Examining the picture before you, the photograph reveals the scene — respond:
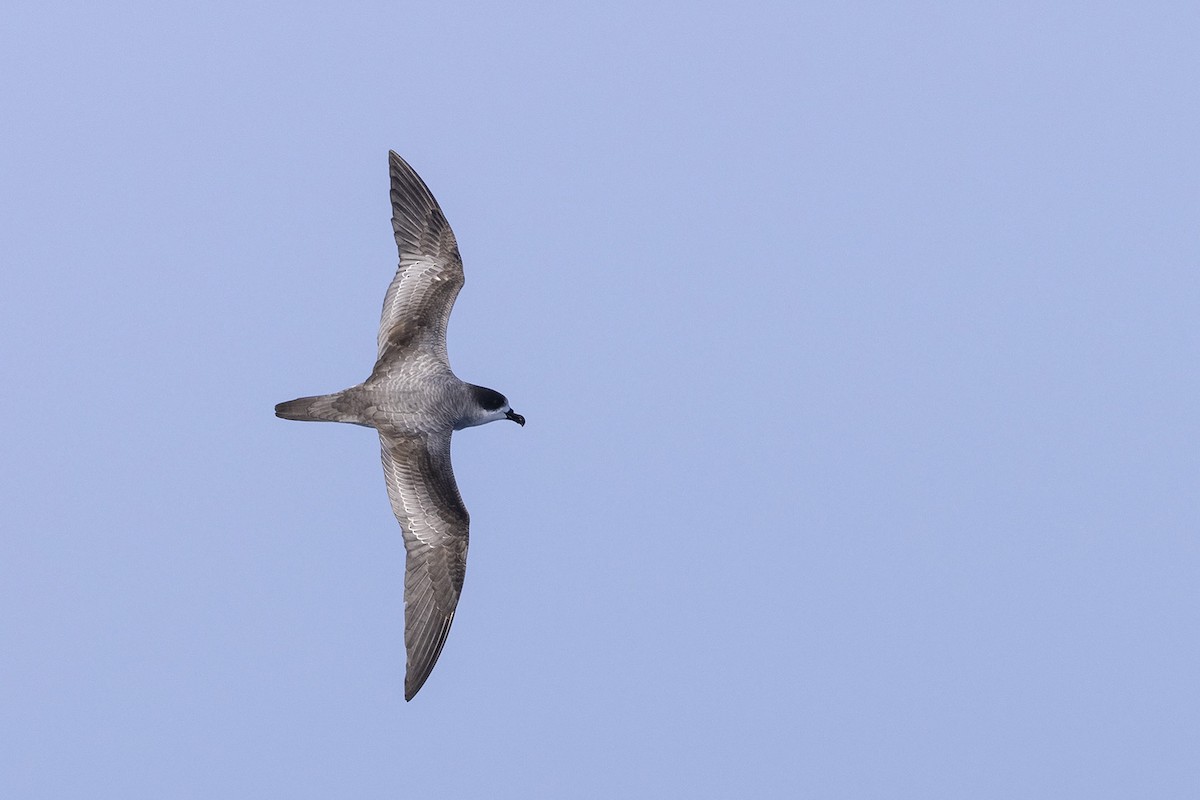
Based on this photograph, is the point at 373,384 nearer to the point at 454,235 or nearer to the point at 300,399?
the point at 300,399

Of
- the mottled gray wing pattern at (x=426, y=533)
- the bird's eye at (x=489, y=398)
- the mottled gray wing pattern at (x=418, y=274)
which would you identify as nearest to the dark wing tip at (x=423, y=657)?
the mottled gray wing pattern at (x=426, y=533)

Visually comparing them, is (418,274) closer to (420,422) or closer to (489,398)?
(489,398)

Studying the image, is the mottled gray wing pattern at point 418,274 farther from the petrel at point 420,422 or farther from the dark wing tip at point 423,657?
the dark wing tip at point 423,657

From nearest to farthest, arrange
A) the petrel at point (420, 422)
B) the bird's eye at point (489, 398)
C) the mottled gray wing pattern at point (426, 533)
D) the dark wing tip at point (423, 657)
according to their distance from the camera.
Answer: the dark wing tip at point (423, 657) → the mottled gray wing pattern at point (426, 533) → the petrel at point (420, 422) → the bird's eye at point (489, 398)

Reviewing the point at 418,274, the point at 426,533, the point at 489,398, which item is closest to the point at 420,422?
the point at 489,398

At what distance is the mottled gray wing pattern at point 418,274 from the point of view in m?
19.6

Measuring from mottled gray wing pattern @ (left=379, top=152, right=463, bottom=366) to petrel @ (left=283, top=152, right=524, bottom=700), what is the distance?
0.05ft

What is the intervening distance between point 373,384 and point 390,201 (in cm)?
303

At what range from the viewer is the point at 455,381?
19328mm

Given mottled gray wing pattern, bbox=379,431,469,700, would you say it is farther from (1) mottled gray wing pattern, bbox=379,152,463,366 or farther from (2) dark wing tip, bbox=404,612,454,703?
(1) mottled gray wing pattern, bbox=379,152,463,366

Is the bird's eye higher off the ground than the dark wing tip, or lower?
higher

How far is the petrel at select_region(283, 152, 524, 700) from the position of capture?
725 inches

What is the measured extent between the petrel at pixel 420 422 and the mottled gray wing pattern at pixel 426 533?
1cm

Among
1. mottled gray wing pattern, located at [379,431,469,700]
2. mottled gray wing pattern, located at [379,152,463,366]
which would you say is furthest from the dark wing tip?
mottled gray wing pattern, located at [379,152,463,366]
